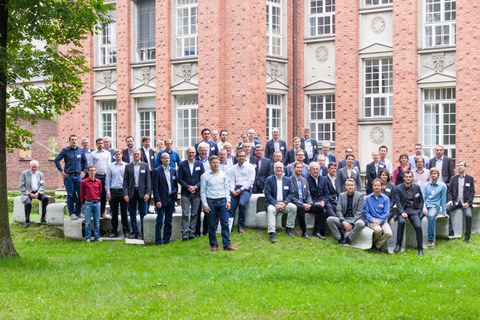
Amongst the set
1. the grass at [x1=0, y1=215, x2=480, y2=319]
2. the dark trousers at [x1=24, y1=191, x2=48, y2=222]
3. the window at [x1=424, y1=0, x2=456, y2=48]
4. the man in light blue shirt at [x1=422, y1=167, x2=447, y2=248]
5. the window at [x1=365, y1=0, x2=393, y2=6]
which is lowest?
the grass at [x1=0, y1=215, x2=480, y2=319]

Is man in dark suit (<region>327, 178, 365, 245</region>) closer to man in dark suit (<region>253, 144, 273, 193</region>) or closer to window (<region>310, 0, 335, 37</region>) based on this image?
man in dark suit (<region>253, 144, 273, 193</region>)

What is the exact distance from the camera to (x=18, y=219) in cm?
2642

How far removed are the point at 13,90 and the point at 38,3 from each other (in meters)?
2.83

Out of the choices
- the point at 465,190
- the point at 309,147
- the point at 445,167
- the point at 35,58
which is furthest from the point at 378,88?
the point at 35,58

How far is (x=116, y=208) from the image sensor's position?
2286 cm

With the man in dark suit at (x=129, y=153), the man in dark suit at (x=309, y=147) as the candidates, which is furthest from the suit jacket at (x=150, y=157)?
the man in dark suit at (x=309, y=147)

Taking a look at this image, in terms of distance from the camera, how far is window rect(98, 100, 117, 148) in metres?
37.7

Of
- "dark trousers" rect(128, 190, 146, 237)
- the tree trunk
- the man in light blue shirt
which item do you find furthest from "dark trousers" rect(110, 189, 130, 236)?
the man in light blue shirt

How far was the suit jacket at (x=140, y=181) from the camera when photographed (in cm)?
2206

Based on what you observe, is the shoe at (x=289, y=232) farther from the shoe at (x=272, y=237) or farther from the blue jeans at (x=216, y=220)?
the blue jeans at (x=216, y=220)

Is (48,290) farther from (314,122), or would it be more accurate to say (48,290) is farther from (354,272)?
(314,122)

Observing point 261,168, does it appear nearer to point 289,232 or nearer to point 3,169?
point 289,232

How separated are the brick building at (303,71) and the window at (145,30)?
0.16 feet

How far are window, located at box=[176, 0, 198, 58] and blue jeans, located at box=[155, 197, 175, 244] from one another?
→ 45.7 ft
